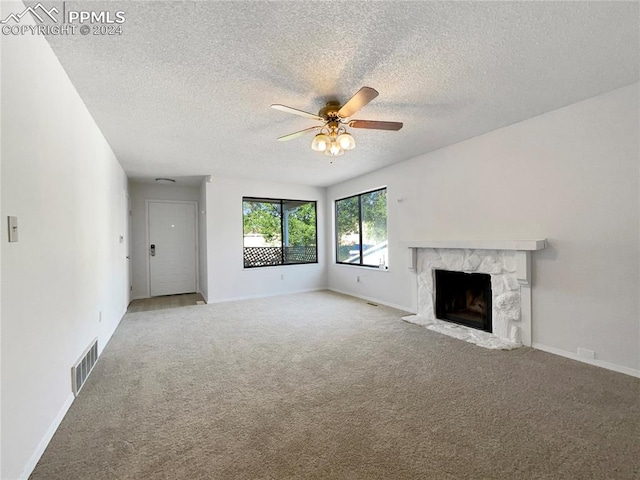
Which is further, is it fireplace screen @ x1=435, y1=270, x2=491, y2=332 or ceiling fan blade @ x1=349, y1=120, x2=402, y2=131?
fireplace screen @ x1=435, y1=270, x2=491, y2=332

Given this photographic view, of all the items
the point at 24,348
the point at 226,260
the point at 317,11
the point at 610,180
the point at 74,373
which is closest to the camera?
the point at 24,348

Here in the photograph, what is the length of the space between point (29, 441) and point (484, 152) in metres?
4.59

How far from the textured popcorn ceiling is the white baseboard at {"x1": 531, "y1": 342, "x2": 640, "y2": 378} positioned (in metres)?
2.42

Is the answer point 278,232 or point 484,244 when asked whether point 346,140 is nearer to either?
point 484,244

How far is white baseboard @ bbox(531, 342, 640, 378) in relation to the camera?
8.07 feet

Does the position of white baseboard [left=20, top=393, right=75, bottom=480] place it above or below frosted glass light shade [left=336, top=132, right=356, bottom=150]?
below

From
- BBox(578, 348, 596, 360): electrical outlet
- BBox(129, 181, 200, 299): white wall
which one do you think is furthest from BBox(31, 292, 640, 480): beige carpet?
BBox(129, 181, 200, 299): white wall

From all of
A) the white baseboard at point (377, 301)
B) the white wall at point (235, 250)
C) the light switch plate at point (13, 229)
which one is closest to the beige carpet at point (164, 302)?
the white wall at point (235, 250)

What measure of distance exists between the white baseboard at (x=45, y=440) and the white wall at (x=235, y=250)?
11.4ft

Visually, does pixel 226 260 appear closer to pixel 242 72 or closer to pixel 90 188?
pixel 90 188

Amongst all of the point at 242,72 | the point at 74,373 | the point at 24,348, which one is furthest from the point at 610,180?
the point at 74,373

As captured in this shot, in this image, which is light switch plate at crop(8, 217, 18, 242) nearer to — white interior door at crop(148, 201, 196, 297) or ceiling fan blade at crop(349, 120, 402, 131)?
ceiling fan blade at crop(349, 120, 402, 131)

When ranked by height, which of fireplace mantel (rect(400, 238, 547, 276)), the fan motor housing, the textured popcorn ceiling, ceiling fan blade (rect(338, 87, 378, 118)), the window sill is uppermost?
the textured popcorn ceiling

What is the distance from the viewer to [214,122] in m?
3.04
